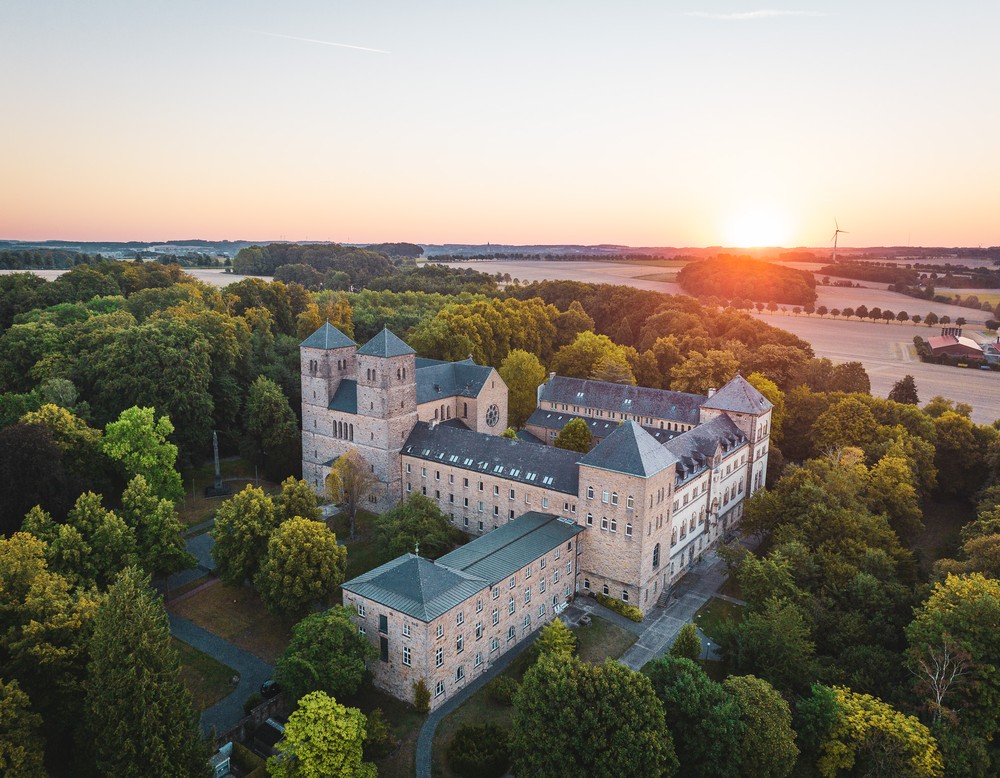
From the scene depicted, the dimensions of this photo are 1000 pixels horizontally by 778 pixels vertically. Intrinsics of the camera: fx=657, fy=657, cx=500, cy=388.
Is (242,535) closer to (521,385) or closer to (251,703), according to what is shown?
(251,703)

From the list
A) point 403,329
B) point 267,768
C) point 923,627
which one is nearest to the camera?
point 267,768

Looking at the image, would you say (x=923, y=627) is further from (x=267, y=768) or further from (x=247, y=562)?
(x=247, y=562)

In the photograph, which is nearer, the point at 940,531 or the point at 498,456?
the point at 498,456

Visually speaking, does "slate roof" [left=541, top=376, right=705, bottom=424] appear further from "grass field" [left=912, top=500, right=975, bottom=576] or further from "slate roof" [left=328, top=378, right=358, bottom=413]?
"slate roof" [left=328, top=378, right=358, bottom=413]

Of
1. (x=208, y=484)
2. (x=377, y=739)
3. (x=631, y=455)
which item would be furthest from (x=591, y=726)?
(x=208, y=484)

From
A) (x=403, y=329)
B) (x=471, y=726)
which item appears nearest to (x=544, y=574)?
(x=471, y=726)

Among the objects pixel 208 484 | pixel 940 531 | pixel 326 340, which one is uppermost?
pixel 326 340
